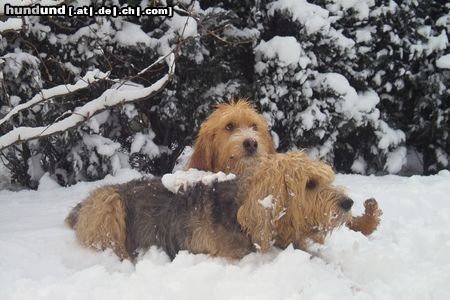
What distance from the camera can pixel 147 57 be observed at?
23.0 feet

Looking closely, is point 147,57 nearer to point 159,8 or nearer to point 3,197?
point 159,8

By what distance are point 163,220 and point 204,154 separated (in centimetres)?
107

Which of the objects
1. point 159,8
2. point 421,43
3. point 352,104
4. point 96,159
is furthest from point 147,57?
point 421,43

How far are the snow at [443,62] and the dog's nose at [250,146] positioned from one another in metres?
4.80

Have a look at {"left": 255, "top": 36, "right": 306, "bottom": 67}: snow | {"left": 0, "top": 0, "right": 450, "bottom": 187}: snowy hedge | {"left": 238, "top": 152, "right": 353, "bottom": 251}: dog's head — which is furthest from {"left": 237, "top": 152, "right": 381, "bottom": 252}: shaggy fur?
{"left": 255, "top": 36, "right": 306, "bottom": 67}: snow

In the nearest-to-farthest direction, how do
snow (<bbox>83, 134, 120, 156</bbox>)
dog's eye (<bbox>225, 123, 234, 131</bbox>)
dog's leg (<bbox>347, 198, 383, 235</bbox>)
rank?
dog's leg (<bbox>347, 198, 383, 235</bbox>), dog's eye (<bbox>225, 123, 234, 131</bbox>), snow (<bbox>83, 134, 120, 156</bbox>)

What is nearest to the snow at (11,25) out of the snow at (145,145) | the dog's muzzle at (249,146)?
the dog's muzzle at (249,146)

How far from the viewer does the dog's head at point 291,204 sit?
3562 mm

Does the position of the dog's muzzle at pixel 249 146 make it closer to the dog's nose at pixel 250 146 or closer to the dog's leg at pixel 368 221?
the dog's nose at pixel 250 146

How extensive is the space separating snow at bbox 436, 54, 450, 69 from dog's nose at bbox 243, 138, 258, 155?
189 inches

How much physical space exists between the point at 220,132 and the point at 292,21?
3393 mm

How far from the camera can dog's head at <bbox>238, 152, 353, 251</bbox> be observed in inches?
140

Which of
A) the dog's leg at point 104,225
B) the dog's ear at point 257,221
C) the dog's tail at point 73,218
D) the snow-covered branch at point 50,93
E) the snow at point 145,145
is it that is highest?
the snow-covered branch at point 50,93

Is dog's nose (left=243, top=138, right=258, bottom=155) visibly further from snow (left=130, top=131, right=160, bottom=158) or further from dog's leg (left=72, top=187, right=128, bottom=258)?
snow (left=130, top=131, right=160, bottom=158)
